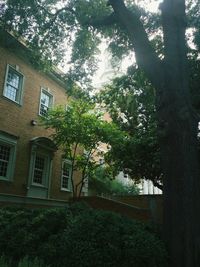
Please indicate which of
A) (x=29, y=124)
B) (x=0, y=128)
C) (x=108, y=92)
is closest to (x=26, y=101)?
(x=29, y=124)

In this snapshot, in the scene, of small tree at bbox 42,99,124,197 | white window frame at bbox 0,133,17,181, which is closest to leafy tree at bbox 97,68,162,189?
small tree at bbox 42,99,124,197

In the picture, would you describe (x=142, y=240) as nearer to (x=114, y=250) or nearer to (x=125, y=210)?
(x=114, y=250)

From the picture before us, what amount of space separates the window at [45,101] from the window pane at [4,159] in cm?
375

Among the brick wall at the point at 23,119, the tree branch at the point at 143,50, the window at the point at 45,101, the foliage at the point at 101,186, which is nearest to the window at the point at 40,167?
the brick wall at the point at 23,119

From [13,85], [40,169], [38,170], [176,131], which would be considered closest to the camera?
[176,131]

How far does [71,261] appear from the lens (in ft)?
19.6

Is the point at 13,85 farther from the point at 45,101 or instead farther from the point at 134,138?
the point at 134,138

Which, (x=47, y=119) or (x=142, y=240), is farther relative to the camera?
(x=47, y=119)

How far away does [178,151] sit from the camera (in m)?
7.63

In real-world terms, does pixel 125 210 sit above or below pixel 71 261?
above

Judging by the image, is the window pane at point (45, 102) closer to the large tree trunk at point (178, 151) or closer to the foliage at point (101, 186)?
the foliage at point (101, 186)

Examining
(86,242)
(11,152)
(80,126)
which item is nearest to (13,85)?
(11,152)

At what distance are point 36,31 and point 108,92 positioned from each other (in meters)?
4.46

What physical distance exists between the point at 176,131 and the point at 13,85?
11802 mm
